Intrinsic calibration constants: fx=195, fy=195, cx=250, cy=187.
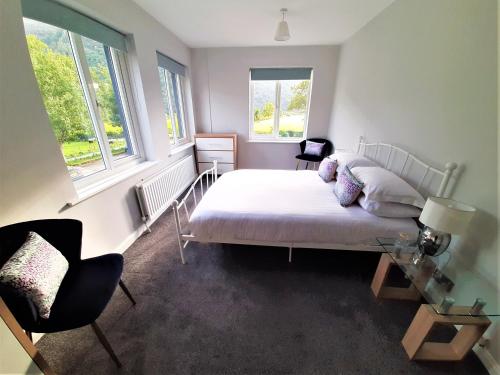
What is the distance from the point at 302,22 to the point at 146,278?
340cm

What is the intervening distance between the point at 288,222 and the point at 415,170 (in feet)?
4.06

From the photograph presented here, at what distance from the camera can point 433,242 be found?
131cm

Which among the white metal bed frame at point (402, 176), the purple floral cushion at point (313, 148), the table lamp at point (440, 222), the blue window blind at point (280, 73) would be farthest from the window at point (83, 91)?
the purple floral cushion at point (313, 148)

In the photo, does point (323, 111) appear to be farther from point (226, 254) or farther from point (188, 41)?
point (226, 254)

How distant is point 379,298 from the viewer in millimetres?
1555

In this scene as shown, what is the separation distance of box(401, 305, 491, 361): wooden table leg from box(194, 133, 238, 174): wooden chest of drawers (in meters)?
3.38

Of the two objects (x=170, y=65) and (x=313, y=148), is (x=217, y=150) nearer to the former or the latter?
(x=170, y=65)

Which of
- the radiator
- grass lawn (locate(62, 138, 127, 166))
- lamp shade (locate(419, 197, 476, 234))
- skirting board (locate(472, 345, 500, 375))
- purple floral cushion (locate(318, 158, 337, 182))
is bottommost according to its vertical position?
skirting board (locate(472, 345, 500, 375))

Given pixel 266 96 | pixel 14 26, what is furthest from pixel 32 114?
pixel 266 96

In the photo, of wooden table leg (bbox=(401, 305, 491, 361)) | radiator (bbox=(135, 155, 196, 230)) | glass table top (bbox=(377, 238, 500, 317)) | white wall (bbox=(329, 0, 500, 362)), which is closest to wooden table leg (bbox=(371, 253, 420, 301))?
glass table top (bbox=(377, 238, 500, 317))

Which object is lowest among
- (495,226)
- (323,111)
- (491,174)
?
(495,226)

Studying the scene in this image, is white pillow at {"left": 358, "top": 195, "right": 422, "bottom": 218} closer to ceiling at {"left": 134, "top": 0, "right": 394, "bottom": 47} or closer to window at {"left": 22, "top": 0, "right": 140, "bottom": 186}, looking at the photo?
ceiling at {"left": 134, "top": 0, "right": 394, "bottom": 47}

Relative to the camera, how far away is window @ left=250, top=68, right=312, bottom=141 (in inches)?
144

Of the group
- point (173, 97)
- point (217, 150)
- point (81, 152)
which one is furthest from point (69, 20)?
point (217, 150)
